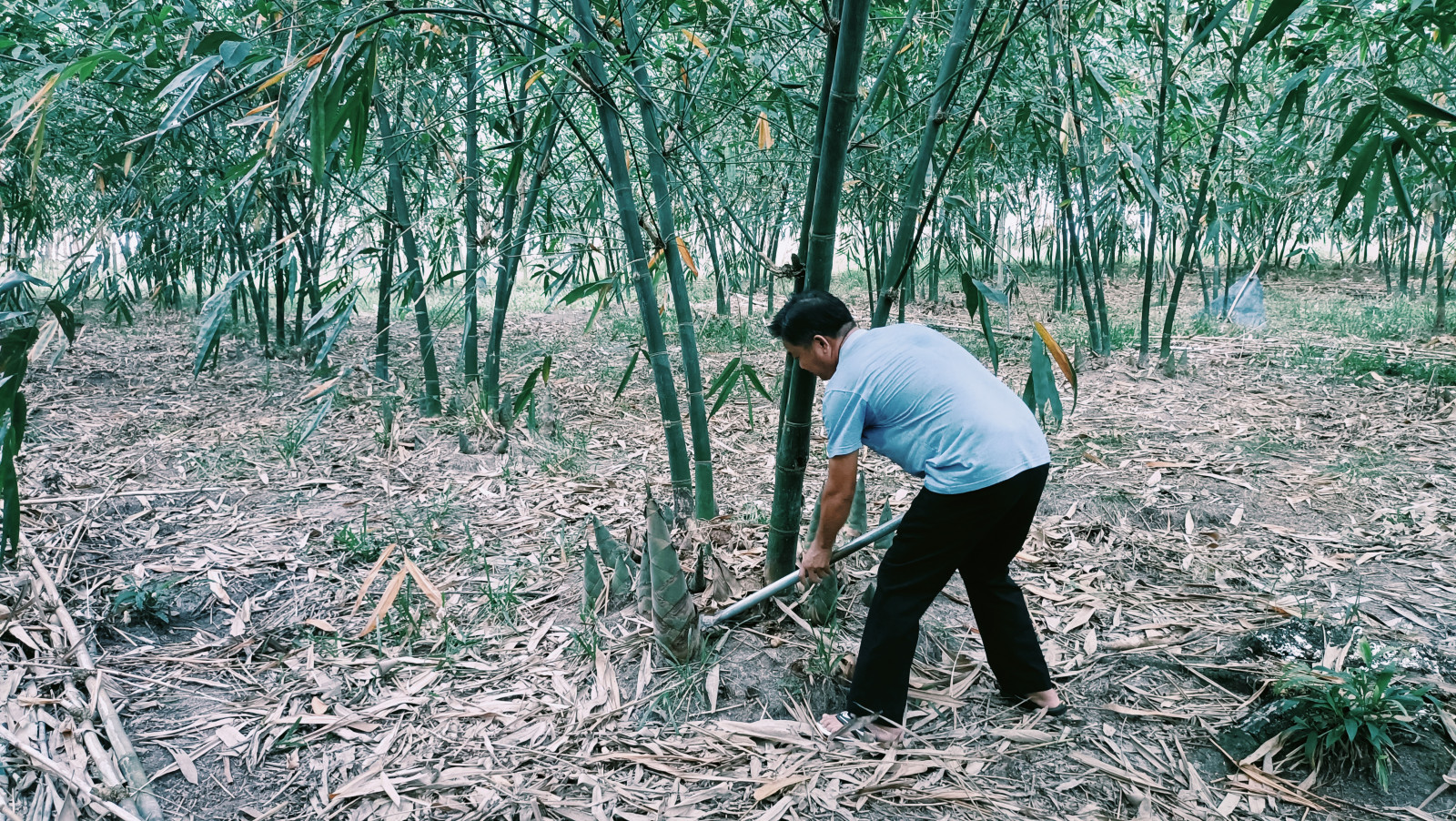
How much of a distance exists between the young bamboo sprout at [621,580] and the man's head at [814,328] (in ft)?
2.62

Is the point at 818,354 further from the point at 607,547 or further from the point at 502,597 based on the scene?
the point at 502,597

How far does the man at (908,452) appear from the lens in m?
1.61

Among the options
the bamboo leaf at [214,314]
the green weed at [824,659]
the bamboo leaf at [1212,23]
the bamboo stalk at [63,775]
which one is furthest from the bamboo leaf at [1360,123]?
the bamboo stalk at [63,775]

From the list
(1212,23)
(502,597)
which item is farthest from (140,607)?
(1212,23)

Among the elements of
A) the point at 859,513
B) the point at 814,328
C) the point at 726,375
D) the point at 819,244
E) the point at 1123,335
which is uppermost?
the point at 819,244

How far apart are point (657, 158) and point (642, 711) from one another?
1.37 metres

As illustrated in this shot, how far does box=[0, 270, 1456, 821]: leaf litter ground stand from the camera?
1514 millimetres

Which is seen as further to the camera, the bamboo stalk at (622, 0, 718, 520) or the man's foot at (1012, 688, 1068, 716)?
the bamboo stalk at (622, 0, 718, 520)

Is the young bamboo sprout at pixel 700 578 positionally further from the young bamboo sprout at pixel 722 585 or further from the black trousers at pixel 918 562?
the black trousers at pixel 918 562

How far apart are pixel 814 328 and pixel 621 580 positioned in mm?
912

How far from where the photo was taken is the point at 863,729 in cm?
168

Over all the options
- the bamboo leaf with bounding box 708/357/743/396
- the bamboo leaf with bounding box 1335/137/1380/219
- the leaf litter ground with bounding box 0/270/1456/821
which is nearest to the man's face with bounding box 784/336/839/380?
the bamboo leaf with bounding box 708/357/743/396

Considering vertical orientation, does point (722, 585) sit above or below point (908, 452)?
below

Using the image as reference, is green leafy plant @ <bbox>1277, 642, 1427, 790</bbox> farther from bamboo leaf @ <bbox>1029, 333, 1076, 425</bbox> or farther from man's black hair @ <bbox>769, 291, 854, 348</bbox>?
man's black hair @ <bbox>769, 291, 854, 348</bbox>
